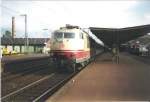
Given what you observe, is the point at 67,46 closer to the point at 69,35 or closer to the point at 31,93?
the point at 69,35

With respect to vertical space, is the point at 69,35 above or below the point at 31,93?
above

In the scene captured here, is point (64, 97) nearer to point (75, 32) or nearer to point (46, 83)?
point (46, 83)

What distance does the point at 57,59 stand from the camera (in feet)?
85.3

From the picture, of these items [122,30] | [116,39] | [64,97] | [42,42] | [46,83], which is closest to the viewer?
[64,97]

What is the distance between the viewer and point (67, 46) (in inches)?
1016

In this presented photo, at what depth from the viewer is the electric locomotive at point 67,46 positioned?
25.6m

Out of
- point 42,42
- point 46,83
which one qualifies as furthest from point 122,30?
point 42,42

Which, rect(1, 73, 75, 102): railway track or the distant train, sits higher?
the distant train

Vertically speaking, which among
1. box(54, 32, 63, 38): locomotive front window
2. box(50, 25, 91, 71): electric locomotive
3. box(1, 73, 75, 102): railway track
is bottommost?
box(1, 73, 75, 102): railway track

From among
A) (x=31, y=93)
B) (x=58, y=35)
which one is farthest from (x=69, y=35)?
(x=31, y=93)

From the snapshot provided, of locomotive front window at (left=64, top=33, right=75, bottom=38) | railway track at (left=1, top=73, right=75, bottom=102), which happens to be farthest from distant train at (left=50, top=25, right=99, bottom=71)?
railway track at (left=1, top=73, right=75, bottom=102)

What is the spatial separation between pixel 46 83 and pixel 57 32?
676 cm

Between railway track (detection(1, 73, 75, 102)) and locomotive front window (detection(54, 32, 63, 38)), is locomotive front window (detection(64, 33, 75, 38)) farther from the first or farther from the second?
railway track (detection(1, 73, 75, 102))

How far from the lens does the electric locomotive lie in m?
25.6
